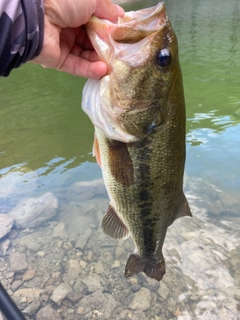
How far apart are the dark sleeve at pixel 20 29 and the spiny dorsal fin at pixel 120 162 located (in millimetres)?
508

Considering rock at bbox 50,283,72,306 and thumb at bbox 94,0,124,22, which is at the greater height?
thumb at bbox 94,0,124,22

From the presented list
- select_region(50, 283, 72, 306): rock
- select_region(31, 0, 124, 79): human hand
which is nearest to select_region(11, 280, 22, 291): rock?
select_region(50, 283, 72, 306): rock

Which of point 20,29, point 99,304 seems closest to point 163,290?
point 99,304

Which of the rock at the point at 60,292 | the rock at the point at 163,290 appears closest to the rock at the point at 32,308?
the rock at the point at 60,292

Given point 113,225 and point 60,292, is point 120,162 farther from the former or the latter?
point 60,292

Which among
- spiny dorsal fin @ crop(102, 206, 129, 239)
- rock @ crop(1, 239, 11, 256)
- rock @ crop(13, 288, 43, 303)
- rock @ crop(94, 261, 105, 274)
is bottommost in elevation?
rock @ crop(94, 261, 105, 274)

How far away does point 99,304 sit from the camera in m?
3.16

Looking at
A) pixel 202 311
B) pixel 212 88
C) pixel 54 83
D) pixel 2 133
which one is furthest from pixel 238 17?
pixel 202 311

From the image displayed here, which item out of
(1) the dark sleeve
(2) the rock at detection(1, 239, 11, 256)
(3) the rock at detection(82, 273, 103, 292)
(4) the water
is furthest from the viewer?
(2) the rock at detection(1, 239, 11, 256)

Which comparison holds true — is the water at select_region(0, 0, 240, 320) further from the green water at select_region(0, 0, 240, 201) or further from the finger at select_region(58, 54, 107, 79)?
the finger at select_region(58, 54, 107, 79)

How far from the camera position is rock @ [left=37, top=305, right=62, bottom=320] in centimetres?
308

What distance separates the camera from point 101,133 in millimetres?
1483

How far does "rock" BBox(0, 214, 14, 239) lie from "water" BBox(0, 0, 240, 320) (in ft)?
0.23

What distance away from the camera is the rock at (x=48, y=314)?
3.08 meters
